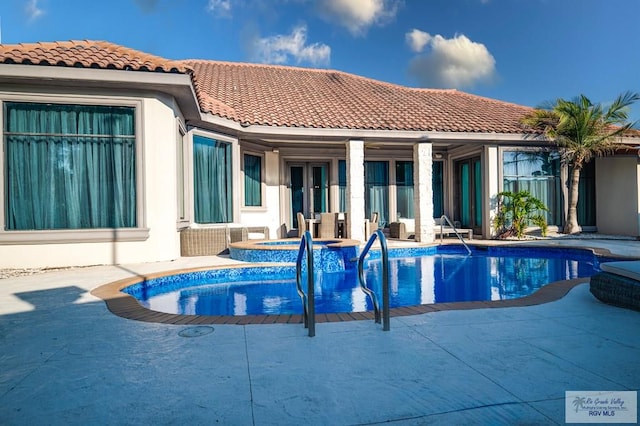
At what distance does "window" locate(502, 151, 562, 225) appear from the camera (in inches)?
567

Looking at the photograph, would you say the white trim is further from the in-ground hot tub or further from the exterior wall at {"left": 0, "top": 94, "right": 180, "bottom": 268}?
the in-ground hot tub

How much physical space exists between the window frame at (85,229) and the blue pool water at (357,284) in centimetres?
182

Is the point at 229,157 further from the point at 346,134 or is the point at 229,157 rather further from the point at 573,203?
the point at 573,203

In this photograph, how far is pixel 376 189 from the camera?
16.1 meters

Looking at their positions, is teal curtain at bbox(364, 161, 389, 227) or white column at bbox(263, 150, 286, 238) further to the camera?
teal curtain at bbox(364, 161, 389, 227)

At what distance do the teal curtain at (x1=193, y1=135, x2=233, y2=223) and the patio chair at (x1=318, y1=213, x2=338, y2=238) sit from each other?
117 inches

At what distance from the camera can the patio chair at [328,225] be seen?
13305 millimetres

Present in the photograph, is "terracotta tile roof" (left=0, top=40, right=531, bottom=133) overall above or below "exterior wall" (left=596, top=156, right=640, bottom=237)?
above

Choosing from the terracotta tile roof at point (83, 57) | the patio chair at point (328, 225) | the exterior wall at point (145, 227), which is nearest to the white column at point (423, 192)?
the patio chair at point (328, 225)

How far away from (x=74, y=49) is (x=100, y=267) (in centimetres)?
466

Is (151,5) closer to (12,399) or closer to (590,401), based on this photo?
(12,399)
